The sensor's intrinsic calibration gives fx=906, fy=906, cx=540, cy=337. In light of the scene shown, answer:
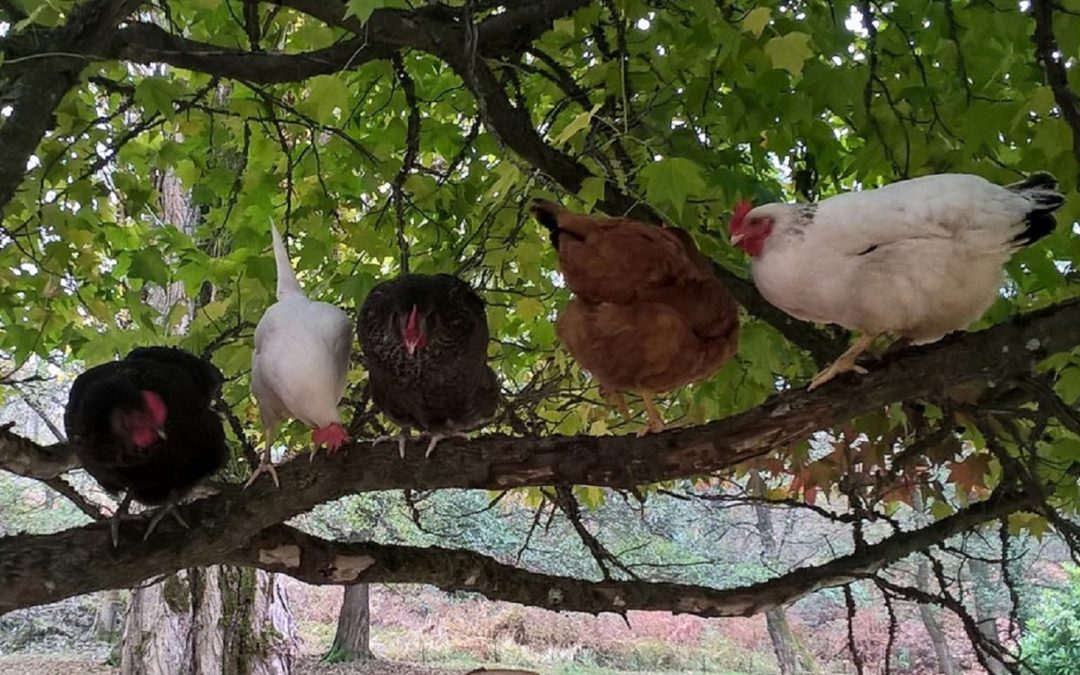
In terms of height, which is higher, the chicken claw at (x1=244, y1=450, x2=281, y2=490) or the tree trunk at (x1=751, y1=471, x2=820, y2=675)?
the tree trunk at (x1=751, y1=471, x2=820, y2=675)

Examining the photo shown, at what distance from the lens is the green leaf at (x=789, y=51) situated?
3.93ft

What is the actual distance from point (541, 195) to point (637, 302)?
501mm

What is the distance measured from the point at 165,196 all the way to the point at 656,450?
2874mm

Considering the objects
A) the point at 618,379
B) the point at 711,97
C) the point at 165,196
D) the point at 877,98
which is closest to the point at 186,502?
the point at 618,379

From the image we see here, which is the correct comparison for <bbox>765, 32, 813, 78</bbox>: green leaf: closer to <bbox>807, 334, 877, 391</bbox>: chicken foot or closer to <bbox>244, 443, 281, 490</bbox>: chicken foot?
<bbox>807, 334, 877, 391</bbox>: chicken foot

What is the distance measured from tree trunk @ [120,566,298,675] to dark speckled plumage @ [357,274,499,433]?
197cm

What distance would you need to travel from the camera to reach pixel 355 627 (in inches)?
201

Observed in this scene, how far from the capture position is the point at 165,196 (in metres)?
3.47

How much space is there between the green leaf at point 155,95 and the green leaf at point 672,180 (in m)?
0.87

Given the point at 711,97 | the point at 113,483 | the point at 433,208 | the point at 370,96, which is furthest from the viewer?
the point at 370,96

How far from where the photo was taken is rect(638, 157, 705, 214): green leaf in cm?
121

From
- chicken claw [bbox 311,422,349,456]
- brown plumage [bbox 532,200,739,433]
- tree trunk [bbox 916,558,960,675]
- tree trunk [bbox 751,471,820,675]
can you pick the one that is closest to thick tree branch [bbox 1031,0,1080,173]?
brown plumage [bbox 532,200,739,433]

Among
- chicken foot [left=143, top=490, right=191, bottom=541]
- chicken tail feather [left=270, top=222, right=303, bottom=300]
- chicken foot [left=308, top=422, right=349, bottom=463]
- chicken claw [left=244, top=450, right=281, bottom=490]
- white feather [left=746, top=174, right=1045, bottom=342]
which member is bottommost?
chicken foot [left=143, top=490, right=191, bottom=541]

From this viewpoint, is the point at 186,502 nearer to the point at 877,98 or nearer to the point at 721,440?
the point at 721,440
